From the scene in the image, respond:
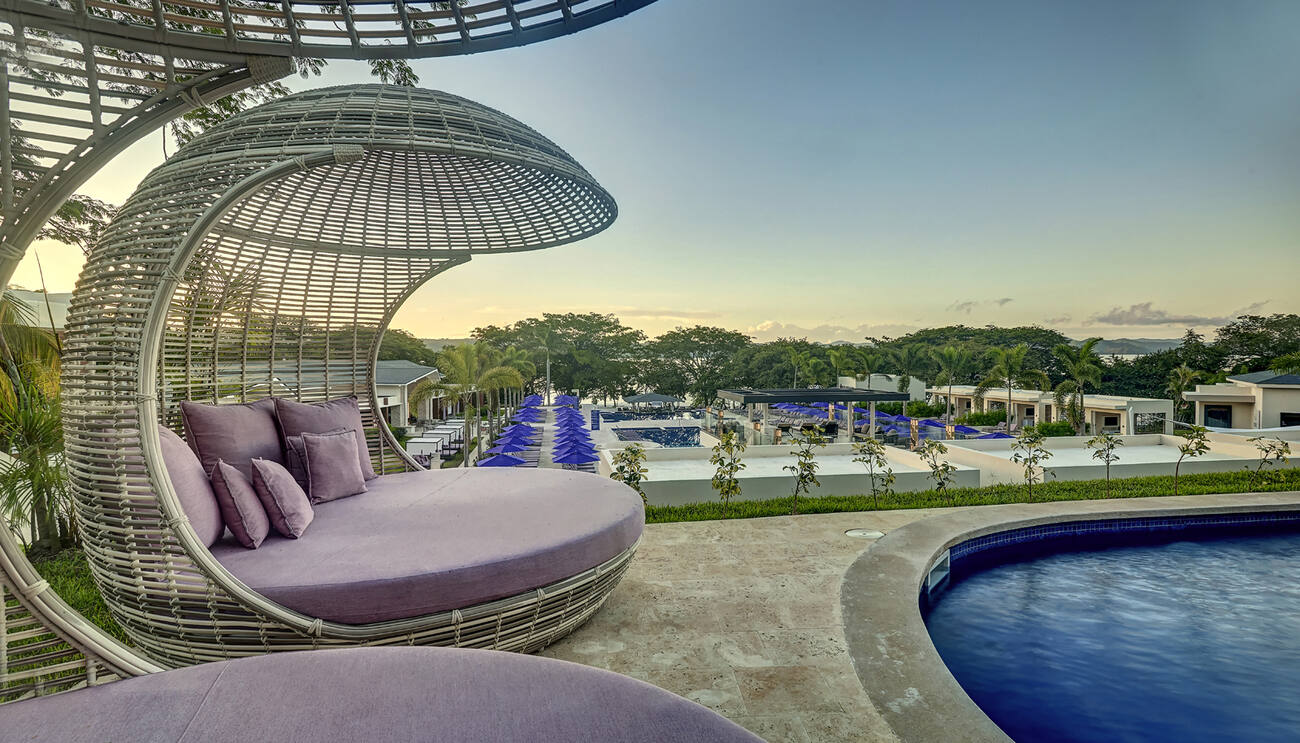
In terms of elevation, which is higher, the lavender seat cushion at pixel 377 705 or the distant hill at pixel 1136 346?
the distant hill at pixel 1136 346

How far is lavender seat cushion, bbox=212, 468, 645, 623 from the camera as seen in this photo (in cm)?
207

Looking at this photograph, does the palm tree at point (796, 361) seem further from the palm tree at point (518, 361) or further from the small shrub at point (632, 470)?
the small shrub at point (632, 470)

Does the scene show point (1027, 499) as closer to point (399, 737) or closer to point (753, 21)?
point (399, 737)

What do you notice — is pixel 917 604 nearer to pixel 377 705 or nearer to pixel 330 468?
pixel 377 705

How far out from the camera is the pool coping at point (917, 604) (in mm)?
2146

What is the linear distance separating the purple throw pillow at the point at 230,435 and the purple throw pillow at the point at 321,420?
135 millimetres

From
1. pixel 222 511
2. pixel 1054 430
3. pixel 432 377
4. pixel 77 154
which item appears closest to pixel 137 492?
pixel 222 511

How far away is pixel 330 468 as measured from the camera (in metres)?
3.24

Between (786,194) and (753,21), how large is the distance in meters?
6.66

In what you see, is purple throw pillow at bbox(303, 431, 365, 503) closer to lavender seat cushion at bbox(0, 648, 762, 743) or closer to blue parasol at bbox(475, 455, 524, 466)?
lavender seat cushion at bbox(0, 648, 762, 743)

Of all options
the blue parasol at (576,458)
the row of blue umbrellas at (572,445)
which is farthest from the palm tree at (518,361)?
the blue parasol at (576,458)

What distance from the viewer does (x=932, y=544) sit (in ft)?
13.9

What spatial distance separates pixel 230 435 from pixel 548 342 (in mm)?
33396

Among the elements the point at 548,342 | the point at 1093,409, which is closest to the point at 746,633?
the point at 1093,409
